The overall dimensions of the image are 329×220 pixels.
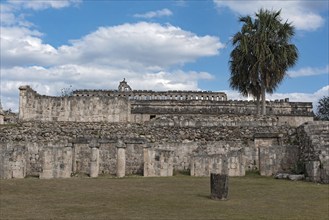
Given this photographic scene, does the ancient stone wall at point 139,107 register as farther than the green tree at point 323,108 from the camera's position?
No

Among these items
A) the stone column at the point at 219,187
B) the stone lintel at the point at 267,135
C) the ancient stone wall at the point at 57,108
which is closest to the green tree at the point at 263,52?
the stone lintel at the point at 267,135

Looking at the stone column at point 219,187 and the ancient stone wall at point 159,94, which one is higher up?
the ancient stone wall at point 159,94

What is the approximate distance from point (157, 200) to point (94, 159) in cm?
735

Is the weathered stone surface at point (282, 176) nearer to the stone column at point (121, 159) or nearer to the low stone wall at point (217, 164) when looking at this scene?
the low stone wall at point (217, 164)

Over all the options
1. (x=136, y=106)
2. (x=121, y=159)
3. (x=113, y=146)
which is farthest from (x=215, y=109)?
(x=121, y=159)

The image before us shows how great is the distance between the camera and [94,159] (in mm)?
18844

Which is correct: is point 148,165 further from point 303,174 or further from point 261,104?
point 261,104

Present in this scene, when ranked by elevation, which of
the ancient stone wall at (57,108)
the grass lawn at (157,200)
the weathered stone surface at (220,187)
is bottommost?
the grass lawn at (157,200)

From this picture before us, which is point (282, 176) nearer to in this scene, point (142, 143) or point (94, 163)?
point (142, 143)

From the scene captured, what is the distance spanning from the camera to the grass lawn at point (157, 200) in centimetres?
991

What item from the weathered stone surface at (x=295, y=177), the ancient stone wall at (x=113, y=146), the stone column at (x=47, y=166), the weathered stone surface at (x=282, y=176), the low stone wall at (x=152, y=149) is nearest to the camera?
the weathered stone surface at (x=295, y=177)

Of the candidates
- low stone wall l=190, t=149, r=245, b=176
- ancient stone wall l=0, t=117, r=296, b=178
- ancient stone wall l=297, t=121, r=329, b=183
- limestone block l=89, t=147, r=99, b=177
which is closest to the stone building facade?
ancient stone wall l=0, t=117, r=296, b=178

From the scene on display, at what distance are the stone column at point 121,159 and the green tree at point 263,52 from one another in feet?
34.0

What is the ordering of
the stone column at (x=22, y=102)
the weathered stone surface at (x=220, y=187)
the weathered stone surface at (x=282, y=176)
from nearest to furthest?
1. the weathered stone surface at (x=220, y=187)
2. the weathered stone surface at (x=282, y=176)
3. the stone column at (x=22, y=102)
